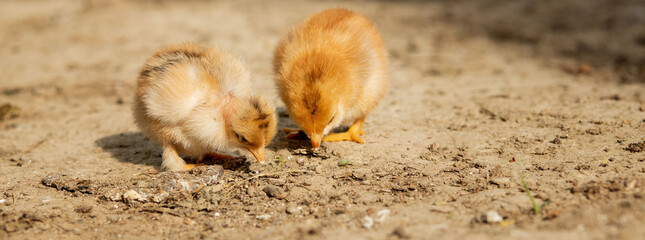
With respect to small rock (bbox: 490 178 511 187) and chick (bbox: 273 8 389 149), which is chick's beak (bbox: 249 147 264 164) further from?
small rock (bbox: 490 178 511 187)

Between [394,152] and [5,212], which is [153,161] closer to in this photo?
[5,212]

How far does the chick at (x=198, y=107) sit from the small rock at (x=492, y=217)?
6.03ft

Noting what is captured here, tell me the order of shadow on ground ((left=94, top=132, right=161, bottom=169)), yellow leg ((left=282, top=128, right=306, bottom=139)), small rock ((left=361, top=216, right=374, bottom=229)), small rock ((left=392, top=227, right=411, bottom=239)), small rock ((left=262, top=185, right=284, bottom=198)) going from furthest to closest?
yellow leg ((left=282, top=128, right=306, bottom=139)), shadow on ground ((left=94, top=132, right=161, bottom=169)), small rock ((left=262, top=185, right=284, bottom=198)), small rock ((left=361, top=216, right=374, bottom=229)), small rock ((left=392, top=227, right=411, bottom=239))

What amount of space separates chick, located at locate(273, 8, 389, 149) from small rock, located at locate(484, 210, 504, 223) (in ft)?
5.15

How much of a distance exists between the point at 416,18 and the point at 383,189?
24.6 ft

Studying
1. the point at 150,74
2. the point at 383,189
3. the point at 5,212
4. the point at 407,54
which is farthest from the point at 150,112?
the point at 407,54

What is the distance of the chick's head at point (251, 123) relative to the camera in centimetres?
407

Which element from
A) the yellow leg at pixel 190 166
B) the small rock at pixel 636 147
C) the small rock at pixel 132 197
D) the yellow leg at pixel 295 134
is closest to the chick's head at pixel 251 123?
the yellow leg at pixel 190 166

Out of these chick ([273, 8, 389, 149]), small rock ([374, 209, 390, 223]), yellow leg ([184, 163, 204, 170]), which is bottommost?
yellow leg ([184, 163, 204, 170])

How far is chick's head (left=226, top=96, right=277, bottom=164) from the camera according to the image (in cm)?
407

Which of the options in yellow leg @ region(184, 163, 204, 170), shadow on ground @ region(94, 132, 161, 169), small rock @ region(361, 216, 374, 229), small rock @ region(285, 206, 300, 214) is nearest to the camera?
small rock @ region(361, 216, 374, 229)

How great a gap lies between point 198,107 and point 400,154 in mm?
1855

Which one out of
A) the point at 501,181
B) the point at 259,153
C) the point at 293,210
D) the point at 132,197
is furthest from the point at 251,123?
the point at 501,181

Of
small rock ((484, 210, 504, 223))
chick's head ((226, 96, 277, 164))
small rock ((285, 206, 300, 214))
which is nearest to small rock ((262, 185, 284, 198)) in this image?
small rock ((285, 206, 300, 214))
